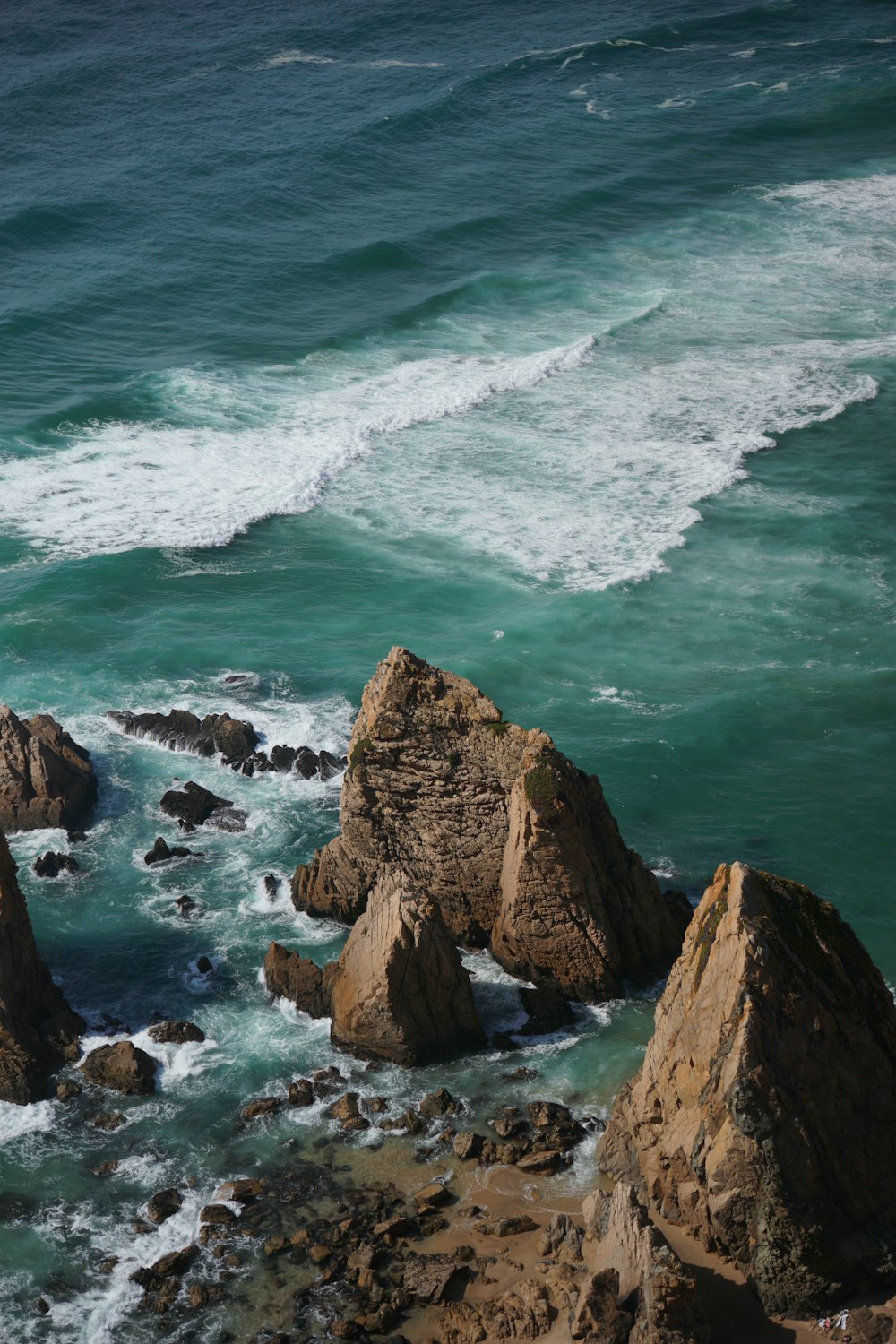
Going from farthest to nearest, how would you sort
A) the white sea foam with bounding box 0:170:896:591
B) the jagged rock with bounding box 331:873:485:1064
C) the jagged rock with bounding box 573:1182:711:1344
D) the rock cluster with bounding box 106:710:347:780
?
1. the white sea foam with bounding box 0:170:896:591
2. the rock cluster with bounding box 106:710:347:780
3. the jagged rock with bounding box 331:873:485:1064
4. the jagged rock with bounding box 573:1182:711:1344

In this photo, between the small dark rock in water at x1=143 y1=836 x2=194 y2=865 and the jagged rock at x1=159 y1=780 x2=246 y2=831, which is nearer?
the small dark rock in water at x1=143 y1=836 x2=194 y2=865

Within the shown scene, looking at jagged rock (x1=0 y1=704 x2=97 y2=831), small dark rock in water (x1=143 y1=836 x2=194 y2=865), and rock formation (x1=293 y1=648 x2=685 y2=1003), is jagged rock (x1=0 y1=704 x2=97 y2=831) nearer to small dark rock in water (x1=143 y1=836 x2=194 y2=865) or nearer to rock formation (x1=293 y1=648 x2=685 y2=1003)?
small dark rock in water (x1=143 y1=836 x2=194 y2=865)

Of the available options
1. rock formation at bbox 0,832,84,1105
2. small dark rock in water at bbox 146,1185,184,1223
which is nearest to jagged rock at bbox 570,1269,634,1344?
small dark rock in water at bbox 146,1185,184,1223

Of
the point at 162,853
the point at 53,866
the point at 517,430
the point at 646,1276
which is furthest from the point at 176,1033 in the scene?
the point at 517,430

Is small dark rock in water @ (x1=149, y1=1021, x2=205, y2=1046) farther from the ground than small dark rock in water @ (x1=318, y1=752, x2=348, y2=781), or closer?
closer

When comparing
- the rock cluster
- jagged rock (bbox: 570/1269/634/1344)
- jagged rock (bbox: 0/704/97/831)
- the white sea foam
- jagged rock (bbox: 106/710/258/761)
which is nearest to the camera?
jagged rock (bbox: 570/1269/634/1344)

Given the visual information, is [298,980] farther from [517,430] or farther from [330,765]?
[517,430]

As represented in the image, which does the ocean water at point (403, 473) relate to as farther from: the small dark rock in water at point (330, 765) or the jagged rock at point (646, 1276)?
the jagged rock at point (646, 1276)

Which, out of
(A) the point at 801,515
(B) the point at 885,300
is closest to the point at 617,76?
(B) the point at 885,300
